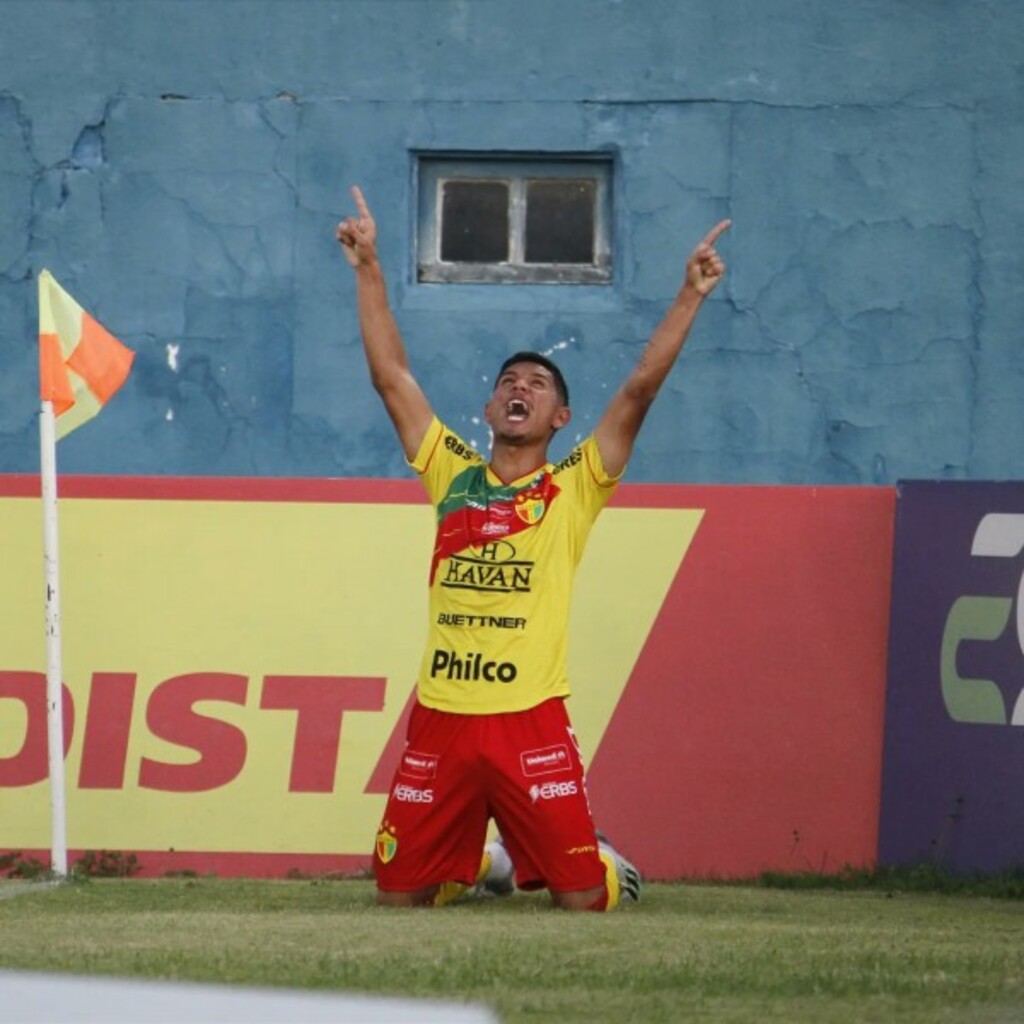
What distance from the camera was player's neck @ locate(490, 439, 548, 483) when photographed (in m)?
7.92

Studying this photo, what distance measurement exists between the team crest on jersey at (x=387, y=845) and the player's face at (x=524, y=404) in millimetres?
1320

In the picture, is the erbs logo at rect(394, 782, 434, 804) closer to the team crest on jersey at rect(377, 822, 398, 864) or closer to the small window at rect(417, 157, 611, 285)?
the team crest on jersey at rect(377, 822, 398, 864)

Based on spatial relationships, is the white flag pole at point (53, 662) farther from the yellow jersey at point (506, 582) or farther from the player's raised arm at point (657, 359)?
the player's raised arm at point (657, 359)

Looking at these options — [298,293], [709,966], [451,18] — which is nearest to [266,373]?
[298,293]

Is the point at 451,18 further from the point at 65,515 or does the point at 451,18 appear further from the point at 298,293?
the point at 65,515

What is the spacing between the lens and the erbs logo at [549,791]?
25.1ft

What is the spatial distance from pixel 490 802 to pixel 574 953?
178cm

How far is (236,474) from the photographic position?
1211cm

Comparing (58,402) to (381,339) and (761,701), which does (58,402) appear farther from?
(761,701)

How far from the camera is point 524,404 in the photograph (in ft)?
25.8

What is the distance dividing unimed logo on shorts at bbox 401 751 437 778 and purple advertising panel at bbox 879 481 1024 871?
250 centimetres

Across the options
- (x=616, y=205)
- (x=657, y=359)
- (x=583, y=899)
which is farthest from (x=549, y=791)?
(x=616, y=205)

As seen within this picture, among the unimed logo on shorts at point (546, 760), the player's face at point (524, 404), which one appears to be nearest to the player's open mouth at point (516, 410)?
the player's face at point (524, 404)

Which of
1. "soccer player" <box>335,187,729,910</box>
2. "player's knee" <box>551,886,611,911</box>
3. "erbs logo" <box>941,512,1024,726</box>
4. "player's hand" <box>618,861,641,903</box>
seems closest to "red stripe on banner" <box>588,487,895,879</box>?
"erbs logo" <box>941,512,1024,726</box>
